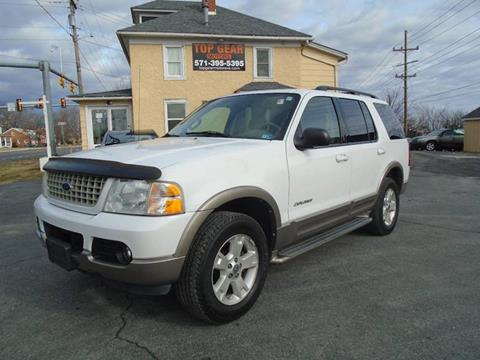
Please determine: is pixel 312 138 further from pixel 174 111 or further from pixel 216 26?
pixel 216 26

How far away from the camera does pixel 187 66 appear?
58.0ft

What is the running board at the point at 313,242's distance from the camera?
3.53 m

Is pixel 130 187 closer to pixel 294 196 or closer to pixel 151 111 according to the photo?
pixel 294 196

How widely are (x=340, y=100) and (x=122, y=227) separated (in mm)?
3082

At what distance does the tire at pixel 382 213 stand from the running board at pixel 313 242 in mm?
410

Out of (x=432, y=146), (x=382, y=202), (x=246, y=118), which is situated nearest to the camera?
(x=246, y=118)

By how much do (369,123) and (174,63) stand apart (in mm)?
14242

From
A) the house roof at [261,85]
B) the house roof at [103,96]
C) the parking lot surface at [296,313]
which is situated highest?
the house roof at [261,85]

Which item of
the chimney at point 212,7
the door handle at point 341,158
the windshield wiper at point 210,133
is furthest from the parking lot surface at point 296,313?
the chimney at point 212,7

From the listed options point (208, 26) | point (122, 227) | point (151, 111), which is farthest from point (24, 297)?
point (208, 26)

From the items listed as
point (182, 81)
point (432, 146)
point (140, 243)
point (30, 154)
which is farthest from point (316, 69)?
point (30, 154)

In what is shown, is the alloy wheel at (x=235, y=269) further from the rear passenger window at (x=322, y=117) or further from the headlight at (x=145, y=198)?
the rear passenger window at (x=322, y=117)

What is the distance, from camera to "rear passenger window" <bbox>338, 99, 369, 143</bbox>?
15.0 feet

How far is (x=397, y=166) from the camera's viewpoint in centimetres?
559
